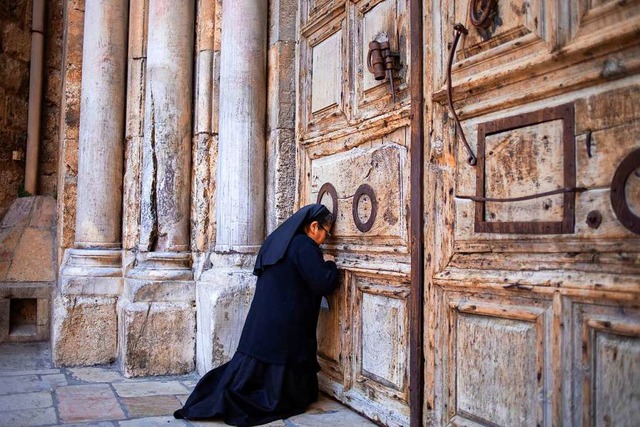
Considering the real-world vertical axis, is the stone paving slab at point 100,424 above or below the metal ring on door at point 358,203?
below

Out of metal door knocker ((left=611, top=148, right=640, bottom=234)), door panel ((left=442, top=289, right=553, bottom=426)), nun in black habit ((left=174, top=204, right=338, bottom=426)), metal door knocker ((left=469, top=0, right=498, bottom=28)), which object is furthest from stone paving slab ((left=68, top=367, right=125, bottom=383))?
metal door knocker ((left=611, top=148, right=640, bottom=234))

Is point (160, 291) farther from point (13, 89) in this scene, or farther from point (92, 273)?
point (13, 89)

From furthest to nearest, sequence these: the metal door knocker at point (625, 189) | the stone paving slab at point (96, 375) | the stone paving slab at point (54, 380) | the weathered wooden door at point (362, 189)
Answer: the stone paving slab at point (96, 375) < the stone paving slab at point (54, 380) < the weathered wooden door at point (362, 189) < the metal door knocker at point (625, 189)

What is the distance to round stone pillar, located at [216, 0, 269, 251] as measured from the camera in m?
4.12

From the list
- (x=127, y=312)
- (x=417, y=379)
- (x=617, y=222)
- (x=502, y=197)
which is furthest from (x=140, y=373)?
(x=617, y=222)

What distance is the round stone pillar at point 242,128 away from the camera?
162 inches

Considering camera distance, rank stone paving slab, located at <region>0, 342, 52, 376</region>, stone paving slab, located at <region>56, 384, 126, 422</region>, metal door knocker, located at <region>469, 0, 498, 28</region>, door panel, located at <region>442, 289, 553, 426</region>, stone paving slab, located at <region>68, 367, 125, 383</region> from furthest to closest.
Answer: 1. stone paving slab, located at <region>0, 342, 52, 376</region>
2. stone paving slab, located at <region>68, 367, 125, 383</region>
3. stone paving slab, located at <region>56, 384, 126, 422</region>
4. metal door knocker, located at <region>469, 0, 498, 28</region>
5. door panel, located at <region>442, 289, 553, 426</region>

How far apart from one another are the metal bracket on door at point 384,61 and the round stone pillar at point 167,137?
1853 mm

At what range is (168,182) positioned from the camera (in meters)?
4.38

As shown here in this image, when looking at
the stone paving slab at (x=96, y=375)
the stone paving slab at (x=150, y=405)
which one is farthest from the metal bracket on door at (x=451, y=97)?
the stone paving slab at (x=96, y=375)

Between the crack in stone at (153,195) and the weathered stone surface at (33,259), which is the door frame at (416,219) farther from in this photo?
the weathered stone surface at (33,259)

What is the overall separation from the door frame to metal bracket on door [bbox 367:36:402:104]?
0.55ft

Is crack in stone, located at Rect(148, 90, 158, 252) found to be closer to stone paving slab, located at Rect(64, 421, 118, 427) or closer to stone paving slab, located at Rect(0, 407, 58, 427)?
stone paving slab, located at Rect(0, 407, 58, 427)

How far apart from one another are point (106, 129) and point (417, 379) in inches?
125
